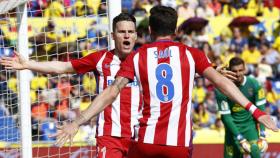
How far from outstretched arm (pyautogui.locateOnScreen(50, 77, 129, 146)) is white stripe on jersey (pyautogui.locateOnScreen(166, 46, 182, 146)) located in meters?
0.35

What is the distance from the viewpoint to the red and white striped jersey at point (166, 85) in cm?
591

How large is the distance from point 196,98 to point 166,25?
1075cm

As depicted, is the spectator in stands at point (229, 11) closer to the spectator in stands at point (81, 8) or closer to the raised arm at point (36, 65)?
the spectator in stands at point (81, 8)

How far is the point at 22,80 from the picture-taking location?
9367 mm

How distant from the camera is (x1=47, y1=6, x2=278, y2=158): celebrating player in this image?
5.88m

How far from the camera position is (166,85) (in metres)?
5.89

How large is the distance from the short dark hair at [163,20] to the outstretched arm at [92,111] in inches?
17.3

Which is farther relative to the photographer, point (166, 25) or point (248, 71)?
point (248, 71)

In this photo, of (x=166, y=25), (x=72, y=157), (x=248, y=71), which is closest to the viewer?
(x=166, y=25)

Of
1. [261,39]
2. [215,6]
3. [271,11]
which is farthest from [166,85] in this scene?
[271,11]

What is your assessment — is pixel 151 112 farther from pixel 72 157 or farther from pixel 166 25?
pixel 72 157

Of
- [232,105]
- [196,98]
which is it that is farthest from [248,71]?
[232,105]

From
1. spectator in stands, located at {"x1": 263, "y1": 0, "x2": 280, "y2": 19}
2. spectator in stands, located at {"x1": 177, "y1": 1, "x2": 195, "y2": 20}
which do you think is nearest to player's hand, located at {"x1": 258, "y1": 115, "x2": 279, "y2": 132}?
spectator in stands, located at {"x1": 177, "y1": 1, "x2": 195, "y2": 20}

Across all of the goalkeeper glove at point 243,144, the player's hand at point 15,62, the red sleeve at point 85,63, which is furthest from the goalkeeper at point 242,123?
the player's hand at point 15,62
